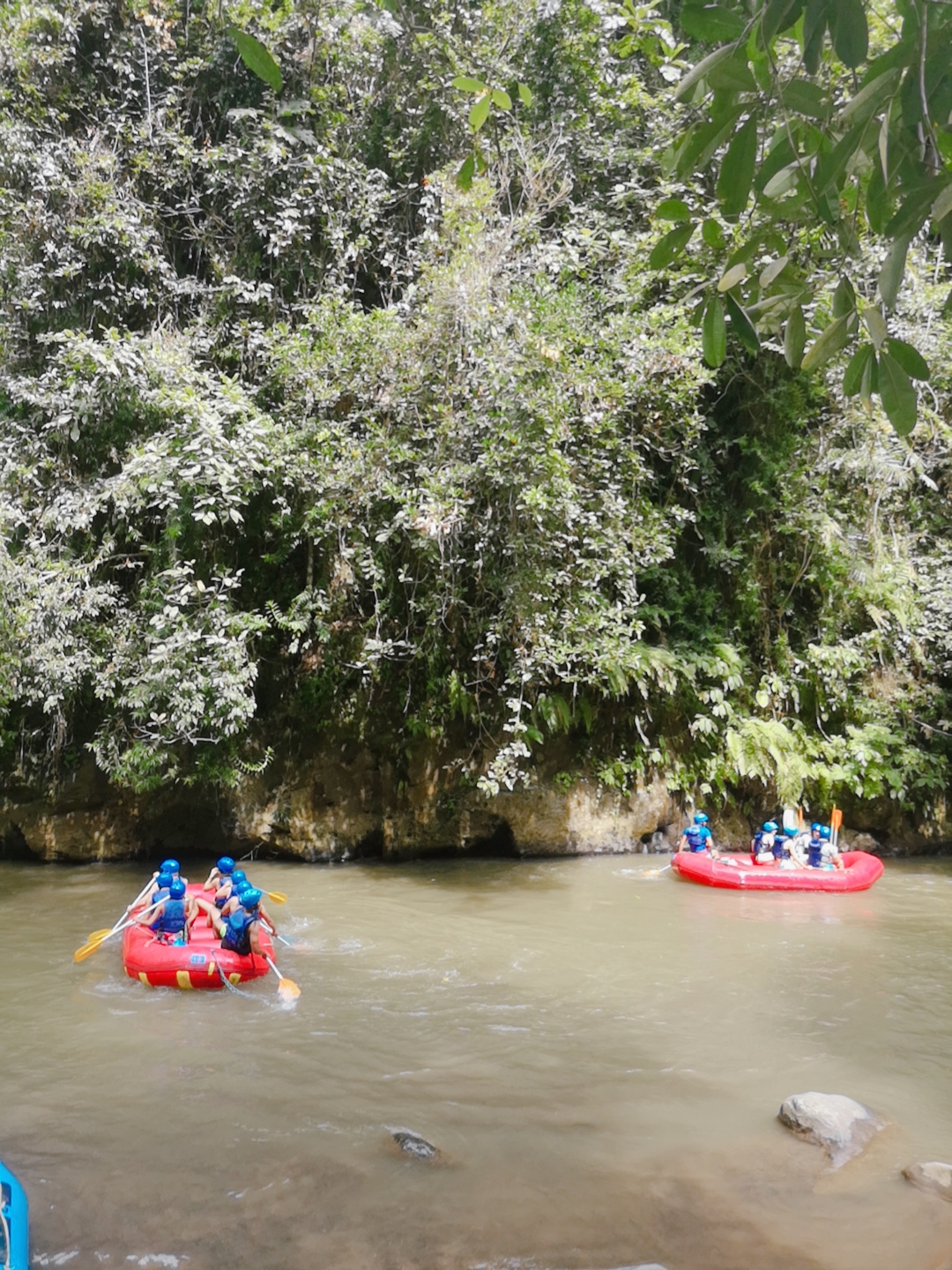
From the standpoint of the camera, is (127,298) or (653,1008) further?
(127,298)

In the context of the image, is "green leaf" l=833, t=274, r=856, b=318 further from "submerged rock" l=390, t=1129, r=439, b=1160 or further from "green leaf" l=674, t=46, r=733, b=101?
"submerged rock" l=390, t=1129, r=439, b=1160

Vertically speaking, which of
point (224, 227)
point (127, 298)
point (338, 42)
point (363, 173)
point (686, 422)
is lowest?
point (686, 422)

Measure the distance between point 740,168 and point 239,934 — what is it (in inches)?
228

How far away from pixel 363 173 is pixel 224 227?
1.80 meters

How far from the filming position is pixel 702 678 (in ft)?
34.5

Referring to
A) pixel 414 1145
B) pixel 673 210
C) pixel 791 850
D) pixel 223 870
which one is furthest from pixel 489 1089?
pixel 791 850

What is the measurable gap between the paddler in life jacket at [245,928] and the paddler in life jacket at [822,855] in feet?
19.5

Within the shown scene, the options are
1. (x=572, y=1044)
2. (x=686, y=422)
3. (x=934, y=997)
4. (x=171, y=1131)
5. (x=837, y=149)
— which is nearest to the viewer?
(x=837, y=149)

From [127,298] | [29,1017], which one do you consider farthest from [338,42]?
[29,1017]

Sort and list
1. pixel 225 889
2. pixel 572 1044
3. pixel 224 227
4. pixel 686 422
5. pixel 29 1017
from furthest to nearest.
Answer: pixel 224 227 → pixel 686 422 → pixel 225 889 → pixel 29 1017 → pixel 572 1044

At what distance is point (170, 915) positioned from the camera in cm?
662

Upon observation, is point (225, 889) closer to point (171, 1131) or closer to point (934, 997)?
point (171, 1131)

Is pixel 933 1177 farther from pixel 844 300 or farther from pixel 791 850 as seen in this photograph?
pixel 791 850

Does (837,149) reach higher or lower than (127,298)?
lower
